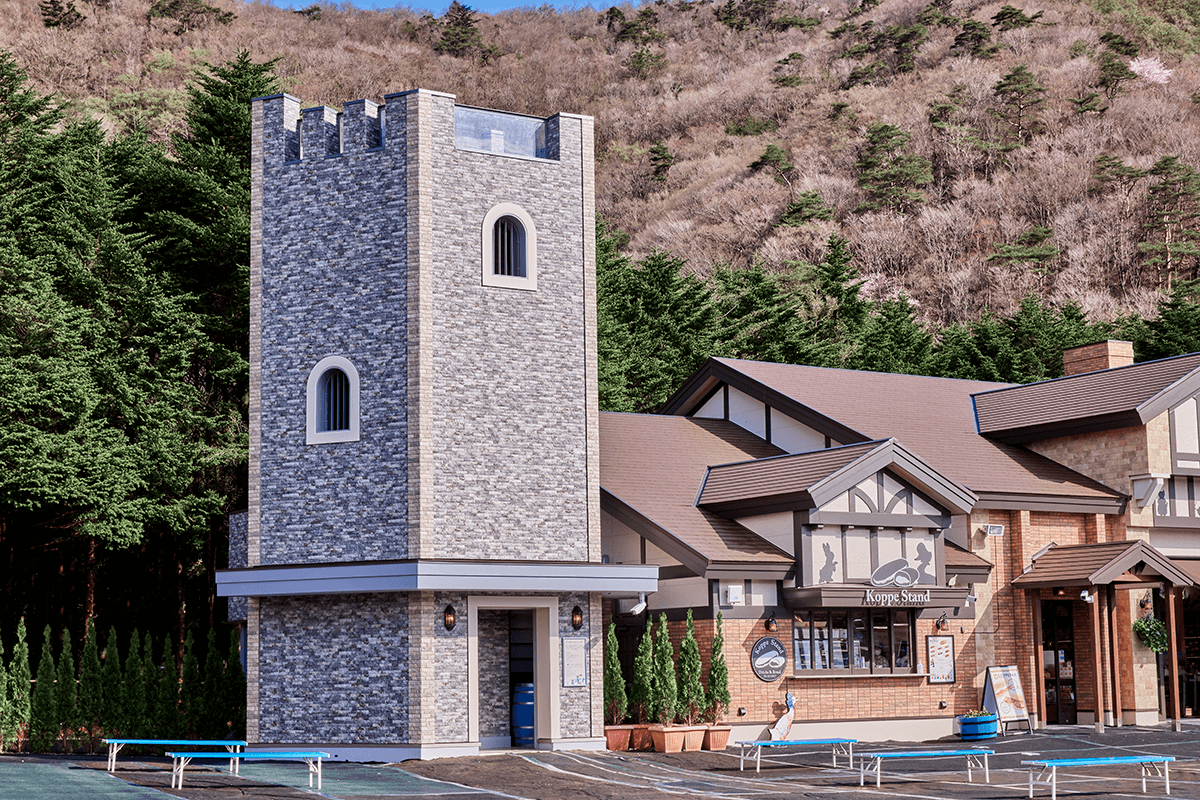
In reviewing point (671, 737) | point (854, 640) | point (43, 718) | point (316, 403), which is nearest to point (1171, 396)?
point (854, 640)

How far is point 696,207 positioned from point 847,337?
49.8 meters

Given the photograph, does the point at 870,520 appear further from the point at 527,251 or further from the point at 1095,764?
the point at 1095,764

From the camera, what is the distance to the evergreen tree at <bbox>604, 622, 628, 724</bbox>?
22.6 meters

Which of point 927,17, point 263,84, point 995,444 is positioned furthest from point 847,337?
point 927,17

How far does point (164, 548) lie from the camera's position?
117 ft

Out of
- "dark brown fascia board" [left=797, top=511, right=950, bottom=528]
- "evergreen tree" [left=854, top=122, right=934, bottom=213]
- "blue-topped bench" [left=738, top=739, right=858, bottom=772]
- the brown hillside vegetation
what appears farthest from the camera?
"evergreen tree" [left=854, top=122, right=934, bottom=213]

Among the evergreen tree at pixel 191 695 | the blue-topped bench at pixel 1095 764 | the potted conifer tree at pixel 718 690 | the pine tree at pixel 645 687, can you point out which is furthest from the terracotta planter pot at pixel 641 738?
the evergreen tree at pixel 191 695

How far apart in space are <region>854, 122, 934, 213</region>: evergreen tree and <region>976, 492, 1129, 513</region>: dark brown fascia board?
63.5 meters

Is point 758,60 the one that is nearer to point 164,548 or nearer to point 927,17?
point 927,17

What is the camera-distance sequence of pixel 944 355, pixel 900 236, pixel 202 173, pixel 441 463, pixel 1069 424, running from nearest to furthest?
pixel 441 463, pixel 1069 424, pixel 202 173, pixel 944 355, pixel 900 236

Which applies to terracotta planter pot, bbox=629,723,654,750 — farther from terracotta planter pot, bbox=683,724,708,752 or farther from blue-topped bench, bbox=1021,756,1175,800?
blue-topped bench, bbox=1021,756,1175,800

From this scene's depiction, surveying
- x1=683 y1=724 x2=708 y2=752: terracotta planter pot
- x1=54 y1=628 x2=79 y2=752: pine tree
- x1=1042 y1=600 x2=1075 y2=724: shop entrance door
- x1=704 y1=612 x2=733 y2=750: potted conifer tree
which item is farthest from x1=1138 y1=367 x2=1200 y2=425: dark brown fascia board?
x1=54 y1=628 x2=79 y2=752: pine tree

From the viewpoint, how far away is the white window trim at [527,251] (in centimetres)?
2178

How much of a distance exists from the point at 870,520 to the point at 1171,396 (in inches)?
315
